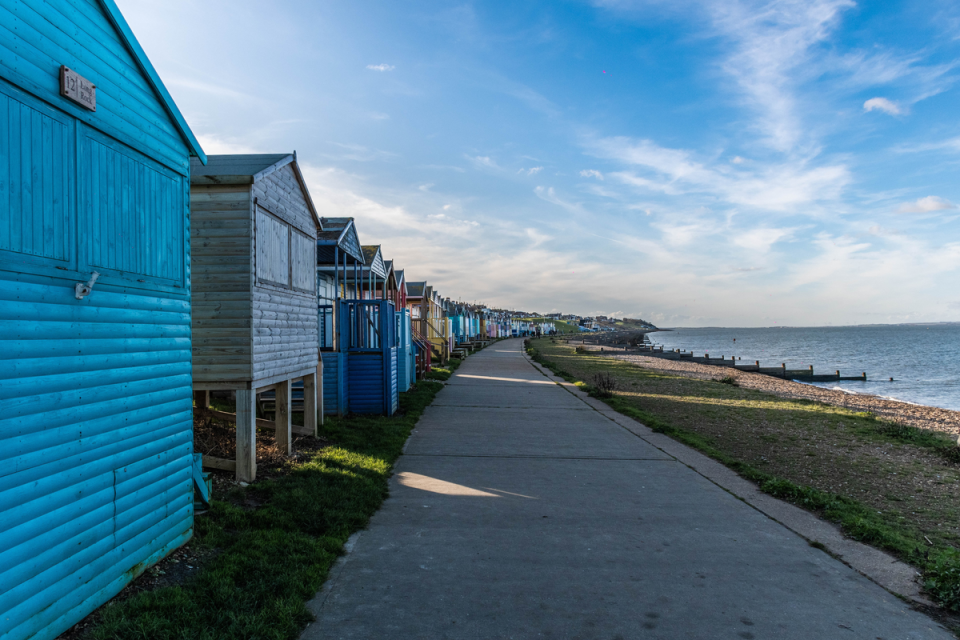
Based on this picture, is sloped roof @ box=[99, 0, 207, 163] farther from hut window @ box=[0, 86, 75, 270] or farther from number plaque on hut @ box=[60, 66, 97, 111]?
hut window @ box=[0, 86, 75, 270]

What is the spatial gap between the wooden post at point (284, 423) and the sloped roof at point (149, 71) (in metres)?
4.18

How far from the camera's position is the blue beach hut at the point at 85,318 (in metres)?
3.09

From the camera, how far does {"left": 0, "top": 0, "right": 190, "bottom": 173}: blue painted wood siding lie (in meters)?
3.18

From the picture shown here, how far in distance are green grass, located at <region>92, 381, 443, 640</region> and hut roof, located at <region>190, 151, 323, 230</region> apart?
4.02 m

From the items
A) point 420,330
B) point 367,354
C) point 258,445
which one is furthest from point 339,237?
point 420,330

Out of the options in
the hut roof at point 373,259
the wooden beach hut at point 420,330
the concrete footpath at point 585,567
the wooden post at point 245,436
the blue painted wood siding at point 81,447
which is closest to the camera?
the blue painted wood siding at point 81,447

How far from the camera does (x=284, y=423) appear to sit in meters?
8.23

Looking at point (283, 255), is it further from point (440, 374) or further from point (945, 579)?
point (440, 374)

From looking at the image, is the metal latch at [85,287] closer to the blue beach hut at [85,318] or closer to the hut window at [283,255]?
the blue beach hut at [85,318]

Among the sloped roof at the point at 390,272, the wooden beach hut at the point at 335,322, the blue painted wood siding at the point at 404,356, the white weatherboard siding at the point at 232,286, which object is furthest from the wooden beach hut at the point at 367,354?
the white weatherboard siding at the point at 232,286

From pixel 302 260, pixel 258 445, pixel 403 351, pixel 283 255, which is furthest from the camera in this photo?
pixel 403 351

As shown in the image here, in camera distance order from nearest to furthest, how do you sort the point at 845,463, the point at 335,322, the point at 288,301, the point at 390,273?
the point at 288,301, the point at 845,463, the point at 335,322, the point at 390,273

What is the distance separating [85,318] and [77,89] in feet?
5.25

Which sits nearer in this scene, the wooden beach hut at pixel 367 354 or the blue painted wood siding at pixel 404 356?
the wooden beach hut at pixel 367 354
